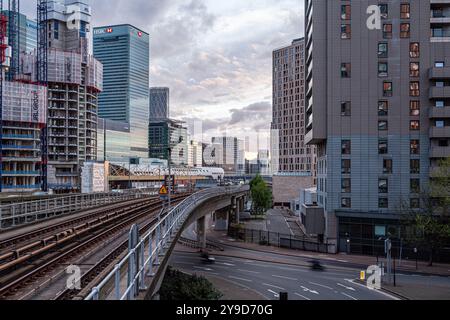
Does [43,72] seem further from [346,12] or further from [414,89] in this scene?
[414,89]

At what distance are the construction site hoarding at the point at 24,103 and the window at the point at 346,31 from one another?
6250 centimetres

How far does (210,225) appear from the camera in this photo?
75562 millimetres

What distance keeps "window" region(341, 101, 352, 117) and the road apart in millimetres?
19884

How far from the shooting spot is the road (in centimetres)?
2871

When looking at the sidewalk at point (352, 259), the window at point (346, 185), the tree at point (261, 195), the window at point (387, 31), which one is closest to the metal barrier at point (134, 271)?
the sidewalk at point (352, 259)

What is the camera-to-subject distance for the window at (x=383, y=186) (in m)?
48.0

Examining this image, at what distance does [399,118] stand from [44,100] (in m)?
69.2

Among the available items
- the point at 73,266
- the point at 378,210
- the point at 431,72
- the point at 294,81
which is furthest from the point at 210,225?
the point at 294,81

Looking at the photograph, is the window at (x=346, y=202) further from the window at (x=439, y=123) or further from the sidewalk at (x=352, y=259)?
the window at (x=439, y=123)

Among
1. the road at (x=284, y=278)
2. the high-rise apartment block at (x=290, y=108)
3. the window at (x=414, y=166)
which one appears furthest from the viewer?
the high-rise apartment block at (x=290, y=108)

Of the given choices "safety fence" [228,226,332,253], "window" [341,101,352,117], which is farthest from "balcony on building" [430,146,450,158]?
"safety fence" [228,226,332,253]

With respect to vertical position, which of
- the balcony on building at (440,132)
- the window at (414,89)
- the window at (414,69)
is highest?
the window at (414,69)

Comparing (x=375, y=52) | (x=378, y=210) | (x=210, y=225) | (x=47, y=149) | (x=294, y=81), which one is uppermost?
(x=294, y=81)
